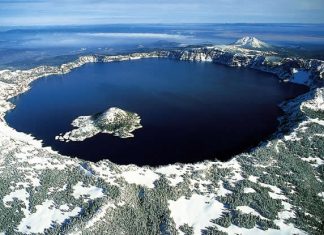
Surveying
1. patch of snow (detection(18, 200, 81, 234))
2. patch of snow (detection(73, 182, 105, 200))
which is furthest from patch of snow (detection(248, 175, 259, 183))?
patch of snow (detection(18, 200, 81, 234))

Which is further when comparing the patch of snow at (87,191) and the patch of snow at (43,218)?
the patch of snow at (87,191)

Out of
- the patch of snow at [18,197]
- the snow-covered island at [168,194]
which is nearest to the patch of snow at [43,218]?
the snow-covered island at [168,194]

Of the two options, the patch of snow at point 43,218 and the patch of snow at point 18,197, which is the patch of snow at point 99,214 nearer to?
the patch of snow at point 43,218

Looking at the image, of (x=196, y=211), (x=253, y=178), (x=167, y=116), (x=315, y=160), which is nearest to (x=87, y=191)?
(x=196, y=211)

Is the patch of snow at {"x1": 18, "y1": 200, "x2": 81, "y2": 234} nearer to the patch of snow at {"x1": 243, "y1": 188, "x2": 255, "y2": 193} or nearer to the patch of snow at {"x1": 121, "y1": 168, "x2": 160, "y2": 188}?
the patch of snow at {"x1": 121, "y1": 168, "x2": 160, "y2": 188}

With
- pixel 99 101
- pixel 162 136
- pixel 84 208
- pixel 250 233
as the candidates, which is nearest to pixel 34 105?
pixel 99 101

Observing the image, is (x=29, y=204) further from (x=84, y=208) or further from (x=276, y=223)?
(x=276, y=223)
